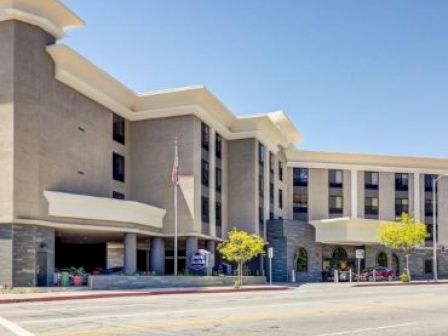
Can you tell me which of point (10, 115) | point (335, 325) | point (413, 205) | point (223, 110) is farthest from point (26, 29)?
point (413, 205)

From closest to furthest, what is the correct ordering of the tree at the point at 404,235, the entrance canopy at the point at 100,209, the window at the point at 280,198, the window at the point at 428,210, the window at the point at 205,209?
the entrance canopy at the point at 100,209 < the window at the point at 205,209 < the tree at the point at 404,235 < the window at the point at 280,198 < the window at the point at 428,210

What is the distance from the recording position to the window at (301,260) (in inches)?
2329

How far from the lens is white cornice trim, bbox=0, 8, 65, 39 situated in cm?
3541

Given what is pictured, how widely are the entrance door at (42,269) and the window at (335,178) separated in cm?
4093

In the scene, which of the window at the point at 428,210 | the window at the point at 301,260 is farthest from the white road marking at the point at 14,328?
the window at the point at 428,210

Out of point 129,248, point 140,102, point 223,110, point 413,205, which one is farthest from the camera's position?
point 413,205

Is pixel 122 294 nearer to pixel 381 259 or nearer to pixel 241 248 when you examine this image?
pixel 241 248

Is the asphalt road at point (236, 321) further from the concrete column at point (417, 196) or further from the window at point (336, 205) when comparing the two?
the concrete column at point (417, 196)

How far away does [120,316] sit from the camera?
18.8m

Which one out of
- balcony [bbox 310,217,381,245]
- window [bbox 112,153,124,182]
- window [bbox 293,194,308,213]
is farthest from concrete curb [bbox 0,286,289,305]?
window [bbox 293,194,308,213]

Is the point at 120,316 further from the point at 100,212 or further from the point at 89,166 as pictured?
the point at 89,166

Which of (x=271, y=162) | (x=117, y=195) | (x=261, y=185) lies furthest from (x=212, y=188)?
(x=271, y=162)

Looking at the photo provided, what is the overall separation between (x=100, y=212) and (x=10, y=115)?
333 inches

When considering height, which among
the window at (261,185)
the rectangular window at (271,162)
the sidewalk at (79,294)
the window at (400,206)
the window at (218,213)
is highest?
the rectangular window at (271,162)
